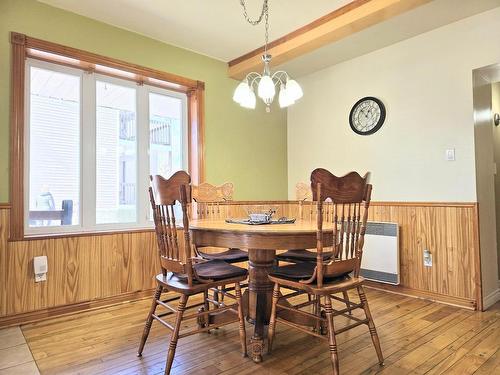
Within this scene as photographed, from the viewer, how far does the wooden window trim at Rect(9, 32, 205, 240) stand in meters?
2.48

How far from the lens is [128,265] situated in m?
3.02

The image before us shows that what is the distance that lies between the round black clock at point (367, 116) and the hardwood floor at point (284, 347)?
1.81 m

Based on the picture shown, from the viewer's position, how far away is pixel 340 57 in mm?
3621

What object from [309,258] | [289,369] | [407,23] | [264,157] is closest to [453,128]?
[407,23]

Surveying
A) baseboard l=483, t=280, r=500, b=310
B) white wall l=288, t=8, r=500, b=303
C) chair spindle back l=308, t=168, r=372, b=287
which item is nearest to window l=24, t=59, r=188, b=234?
white wall l=288, t=8, r=500, b=303

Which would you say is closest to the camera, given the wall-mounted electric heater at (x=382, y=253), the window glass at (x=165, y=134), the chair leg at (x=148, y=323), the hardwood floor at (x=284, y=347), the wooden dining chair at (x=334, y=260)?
the wooden dining chair at (x=334, y=260)

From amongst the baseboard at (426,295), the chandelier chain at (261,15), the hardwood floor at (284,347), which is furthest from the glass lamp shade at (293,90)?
the baseboard at (426,295)

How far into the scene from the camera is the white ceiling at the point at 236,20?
2.68m

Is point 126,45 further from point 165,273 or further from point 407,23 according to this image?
point 407,23

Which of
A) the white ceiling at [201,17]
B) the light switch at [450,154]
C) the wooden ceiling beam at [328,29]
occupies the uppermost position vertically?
the white ceiling at [201,17]

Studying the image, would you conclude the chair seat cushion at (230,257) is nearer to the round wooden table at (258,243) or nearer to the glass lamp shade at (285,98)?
the round wooden table at (258,243)

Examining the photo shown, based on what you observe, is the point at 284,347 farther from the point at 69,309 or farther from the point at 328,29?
the point at 328,29

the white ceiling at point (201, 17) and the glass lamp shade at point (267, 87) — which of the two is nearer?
the glass lamp shade at point (267, 87)

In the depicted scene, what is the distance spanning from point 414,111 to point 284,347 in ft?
8.00
